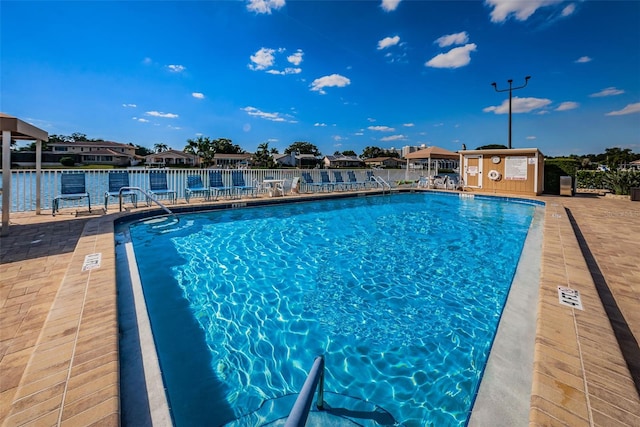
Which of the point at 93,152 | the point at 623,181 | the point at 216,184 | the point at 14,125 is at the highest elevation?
the point at 93,152

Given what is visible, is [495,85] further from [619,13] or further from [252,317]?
[252,317]

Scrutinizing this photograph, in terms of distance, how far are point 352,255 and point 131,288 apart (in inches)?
125

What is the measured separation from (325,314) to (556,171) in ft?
51.7

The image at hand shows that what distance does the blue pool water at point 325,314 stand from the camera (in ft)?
6.52

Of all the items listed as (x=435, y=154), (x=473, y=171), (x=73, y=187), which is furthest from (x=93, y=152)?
(x=473, y=171)

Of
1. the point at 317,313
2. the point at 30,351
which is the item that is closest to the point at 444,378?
the point at 317,313

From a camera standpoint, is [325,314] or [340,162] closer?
[325,314]

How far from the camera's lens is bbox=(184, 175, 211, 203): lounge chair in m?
8.70

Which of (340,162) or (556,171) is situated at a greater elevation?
(340,162)

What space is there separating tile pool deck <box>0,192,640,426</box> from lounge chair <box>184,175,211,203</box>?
4988 millimetres

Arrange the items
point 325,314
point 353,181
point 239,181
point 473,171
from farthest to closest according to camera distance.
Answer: point 473,171
point 353,181
point 239,181
point 325,314

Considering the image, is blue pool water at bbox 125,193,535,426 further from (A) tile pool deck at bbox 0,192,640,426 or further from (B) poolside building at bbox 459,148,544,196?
(B) poolside building at bbox 459,148,544,196

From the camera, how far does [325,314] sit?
3027 mm

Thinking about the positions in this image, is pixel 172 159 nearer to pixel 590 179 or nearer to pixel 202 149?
pixel 202 149
